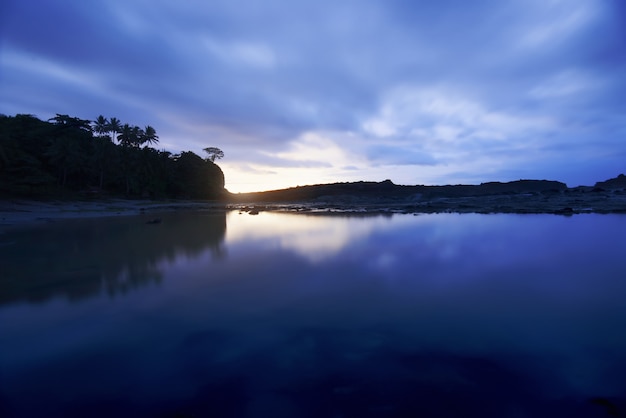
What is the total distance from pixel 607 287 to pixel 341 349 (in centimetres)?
536

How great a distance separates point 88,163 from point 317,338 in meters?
55.0

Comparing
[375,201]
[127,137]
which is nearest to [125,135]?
[127,137]

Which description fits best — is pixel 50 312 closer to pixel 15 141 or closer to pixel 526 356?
pixel 526 356

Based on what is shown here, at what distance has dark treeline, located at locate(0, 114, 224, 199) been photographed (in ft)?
117

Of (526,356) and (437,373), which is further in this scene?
(526,356)

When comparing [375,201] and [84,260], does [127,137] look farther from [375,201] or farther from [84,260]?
[84,260]

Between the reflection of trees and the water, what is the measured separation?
8cm

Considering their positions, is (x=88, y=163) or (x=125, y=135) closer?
(x=88, y=163)

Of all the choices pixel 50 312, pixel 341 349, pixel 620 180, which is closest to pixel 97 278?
pixel 50 312

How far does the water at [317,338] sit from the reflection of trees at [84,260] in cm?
8

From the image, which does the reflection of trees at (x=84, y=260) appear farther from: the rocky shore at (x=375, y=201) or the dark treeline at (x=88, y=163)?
the dark treeline at (x=88, y=163)

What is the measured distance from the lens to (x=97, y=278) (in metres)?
7.08

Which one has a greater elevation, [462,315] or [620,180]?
[620,180]

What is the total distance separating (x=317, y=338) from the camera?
4113mm
